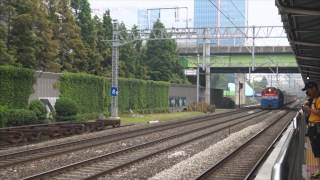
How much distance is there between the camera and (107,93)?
49562 millimetres

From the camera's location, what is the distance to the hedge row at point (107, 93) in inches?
1673

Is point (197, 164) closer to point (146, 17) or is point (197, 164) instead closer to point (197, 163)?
point (197, 163)

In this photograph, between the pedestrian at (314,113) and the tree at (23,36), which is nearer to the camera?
the pedestrian at (314,113)

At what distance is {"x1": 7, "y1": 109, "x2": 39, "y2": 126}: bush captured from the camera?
101ft

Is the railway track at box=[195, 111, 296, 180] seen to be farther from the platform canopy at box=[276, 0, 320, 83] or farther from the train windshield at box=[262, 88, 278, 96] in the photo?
the train windshield at box=[262, 88, 278, 96]

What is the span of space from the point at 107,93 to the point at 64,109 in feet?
38.0

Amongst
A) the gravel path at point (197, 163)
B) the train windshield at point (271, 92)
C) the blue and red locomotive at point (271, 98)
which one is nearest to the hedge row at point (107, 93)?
the train windshield at point (271, 92)

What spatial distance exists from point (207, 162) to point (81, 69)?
40388mm

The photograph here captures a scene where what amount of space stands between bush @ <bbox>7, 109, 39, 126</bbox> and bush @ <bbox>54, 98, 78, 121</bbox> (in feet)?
15.0

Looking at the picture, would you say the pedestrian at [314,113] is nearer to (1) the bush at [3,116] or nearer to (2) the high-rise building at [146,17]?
(1) the bush at [3,116]

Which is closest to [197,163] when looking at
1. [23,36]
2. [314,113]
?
[314,113]

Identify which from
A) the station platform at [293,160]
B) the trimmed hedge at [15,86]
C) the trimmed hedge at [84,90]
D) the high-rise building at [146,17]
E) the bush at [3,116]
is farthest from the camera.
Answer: the high-rise building at [146,17]

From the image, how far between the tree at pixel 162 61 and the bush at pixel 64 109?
43.4 m

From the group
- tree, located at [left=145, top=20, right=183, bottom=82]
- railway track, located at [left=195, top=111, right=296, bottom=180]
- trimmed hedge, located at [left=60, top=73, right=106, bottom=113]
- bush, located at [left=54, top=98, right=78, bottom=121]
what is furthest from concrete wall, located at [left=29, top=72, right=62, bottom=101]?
tree, located at [left=145, top=20, right=183, bottom=82]
